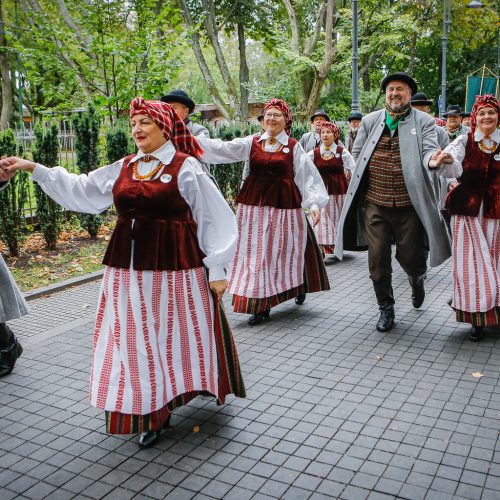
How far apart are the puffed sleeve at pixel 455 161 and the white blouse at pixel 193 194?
2.42 metres

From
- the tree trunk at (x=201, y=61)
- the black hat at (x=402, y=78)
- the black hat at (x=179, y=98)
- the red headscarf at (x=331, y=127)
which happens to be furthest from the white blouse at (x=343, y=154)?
the tree trunk at (x=201, y=61)

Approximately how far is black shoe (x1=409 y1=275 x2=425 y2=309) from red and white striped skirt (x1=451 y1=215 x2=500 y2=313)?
594 millimetres

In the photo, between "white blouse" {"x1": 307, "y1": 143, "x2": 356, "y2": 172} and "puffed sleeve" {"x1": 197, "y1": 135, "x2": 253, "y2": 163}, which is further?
"white blouse" {"x1": 307, "y1": 143, "x2": 356, "y2": 172}

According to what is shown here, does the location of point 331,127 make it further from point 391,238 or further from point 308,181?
point 391,238

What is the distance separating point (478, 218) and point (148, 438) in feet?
11.4

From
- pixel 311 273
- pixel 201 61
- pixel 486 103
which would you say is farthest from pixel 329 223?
pixel 201 61

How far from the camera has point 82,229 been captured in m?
11.3

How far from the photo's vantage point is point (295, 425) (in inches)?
170

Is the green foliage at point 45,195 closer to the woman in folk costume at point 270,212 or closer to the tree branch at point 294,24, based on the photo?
the woman in folk costume at point 270,212

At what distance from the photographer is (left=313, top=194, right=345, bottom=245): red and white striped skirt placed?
32.1 ft

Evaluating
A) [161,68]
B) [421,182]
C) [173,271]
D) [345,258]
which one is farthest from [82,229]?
[173,271]

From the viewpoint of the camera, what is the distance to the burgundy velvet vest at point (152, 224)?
389cm

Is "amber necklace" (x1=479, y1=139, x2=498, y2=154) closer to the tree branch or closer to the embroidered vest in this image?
the embroidered vest

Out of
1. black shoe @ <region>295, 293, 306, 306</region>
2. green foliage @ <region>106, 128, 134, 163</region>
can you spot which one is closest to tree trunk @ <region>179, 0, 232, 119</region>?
green foliage @ <region>106, 128, 134, 163</region>
